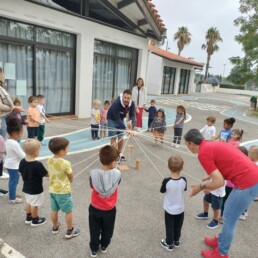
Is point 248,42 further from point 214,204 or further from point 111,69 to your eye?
point 214,204

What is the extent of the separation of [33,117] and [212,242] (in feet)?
15.8

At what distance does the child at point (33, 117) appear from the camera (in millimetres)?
6182

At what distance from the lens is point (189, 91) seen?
1331 inches

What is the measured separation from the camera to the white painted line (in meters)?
2.96

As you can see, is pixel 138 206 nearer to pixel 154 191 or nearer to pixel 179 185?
pixel 154 191

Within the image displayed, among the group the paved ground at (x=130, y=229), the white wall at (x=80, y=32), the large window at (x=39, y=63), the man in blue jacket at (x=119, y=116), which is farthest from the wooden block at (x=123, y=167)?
the white wall at (x=80, y=32)

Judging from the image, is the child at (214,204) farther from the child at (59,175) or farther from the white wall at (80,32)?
the white wall at (80,32)

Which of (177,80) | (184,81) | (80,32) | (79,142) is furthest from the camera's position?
(184,81)

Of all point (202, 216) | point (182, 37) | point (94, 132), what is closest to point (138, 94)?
point (94, 132)

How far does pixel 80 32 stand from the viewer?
9.84m

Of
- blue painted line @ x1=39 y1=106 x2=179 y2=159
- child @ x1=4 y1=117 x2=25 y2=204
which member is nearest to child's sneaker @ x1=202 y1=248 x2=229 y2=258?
child @ x1=4 y1=117 x2=25 y2=204

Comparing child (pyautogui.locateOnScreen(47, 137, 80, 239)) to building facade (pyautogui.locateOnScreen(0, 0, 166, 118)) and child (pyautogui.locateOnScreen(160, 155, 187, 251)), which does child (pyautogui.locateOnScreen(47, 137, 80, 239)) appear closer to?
child (pyautogui.locateOnScreen(160, 155, 187, 251))

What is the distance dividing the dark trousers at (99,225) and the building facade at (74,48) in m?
6.95

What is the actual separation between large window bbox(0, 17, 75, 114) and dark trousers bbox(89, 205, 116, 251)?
6908 mm
